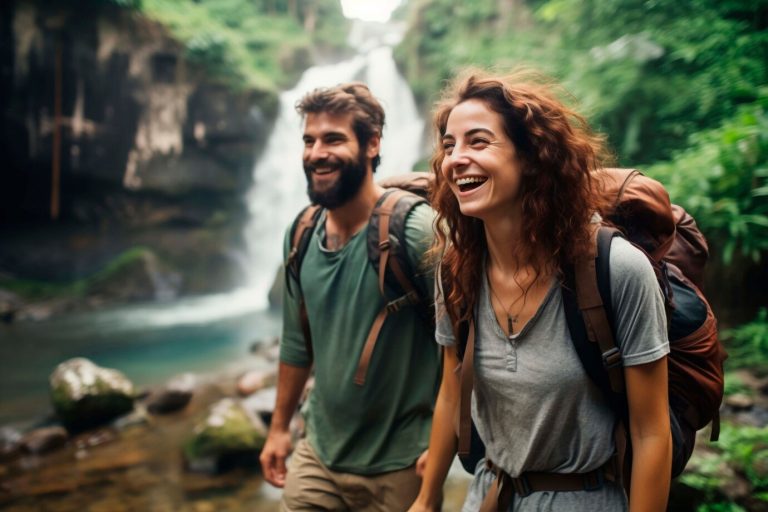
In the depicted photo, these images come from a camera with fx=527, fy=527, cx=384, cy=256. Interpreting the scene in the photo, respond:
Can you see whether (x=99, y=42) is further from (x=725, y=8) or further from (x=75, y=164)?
(x=725, y=8)

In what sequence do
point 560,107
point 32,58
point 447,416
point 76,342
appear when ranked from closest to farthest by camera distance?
point 560,107, point 447,416, point 76,342, point 32,58

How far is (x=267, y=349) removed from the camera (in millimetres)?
9992

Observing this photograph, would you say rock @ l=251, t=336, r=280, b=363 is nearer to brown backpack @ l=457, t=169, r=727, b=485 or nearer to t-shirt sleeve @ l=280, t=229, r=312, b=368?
t-shirt sleeve @ l=280, t=229, r=312, b=368

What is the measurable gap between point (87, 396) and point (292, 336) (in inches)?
195

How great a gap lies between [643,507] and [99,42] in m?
17.0

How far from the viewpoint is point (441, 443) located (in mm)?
1767

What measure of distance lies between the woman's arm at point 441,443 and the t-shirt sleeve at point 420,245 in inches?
17.8

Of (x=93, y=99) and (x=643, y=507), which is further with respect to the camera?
(x=93, y=99)

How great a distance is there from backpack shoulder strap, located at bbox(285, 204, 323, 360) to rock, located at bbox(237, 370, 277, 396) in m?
5.31

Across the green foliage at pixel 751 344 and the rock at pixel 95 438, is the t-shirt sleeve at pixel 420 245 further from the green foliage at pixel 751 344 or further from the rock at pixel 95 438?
the rock at pixel 95 438

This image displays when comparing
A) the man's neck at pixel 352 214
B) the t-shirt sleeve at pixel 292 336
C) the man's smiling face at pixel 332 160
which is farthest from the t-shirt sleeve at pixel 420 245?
the t-shirt sleeve at pixel 292 336

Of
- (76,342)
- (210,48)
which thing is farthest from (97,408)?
(210,48)

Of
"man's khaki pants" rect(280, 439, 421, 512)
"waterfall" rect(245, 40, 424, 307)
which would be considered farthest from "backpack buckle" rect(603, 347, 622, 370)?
"waterfall" rect(245, 40, 424, 307)

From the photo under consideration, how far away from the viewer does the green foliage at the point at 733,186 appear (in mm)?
4547
